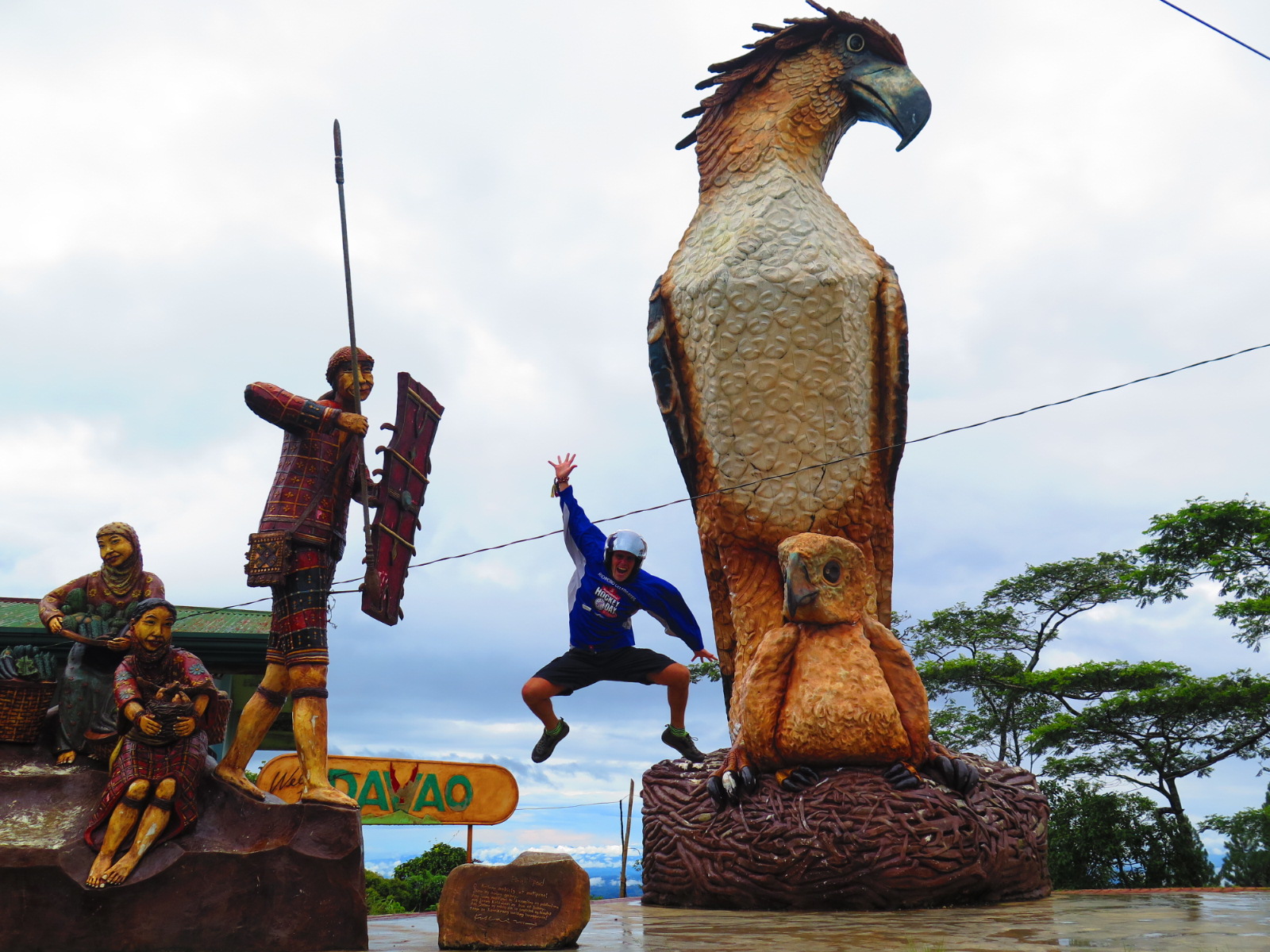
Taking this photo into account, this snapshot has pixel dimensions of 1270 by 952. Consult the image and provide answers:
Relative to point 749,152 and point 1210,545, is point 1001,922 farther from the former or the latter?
point 1210,545

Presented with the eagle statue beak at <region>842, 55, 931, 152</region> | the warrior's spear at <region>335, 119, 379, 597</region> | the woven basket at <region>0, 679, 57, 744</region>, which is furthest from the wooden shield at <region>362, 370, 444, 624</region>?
the eagle statue beak at <region>842, 55, 931, 152</region>

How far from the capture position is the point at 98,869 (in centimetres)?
325

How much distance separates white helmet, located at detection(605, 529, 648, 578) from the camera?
16.3 ft

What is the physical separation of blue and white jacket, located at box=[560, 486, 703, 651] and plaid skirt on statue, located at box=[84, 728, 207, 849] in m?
1.87

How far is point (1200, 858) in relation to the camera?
28.1 ft

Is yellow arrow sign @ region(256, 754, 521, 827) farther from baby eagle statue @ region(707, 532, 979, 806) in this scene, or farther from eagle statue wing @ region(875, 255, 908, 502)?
eagle statue wing @ region(875, 255, 908, 502)

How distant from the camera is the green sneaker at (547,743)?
4.91m

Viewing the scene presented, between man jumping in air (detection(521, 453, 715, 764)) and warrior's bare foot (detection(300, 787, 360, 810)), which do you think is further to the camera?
man jumping in air (detection(521, 453, 715, 764))

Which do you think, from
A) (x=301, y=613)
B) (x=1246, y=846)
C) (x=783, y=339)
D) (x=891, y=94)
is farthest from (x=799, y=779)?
(x=1246, y=846)

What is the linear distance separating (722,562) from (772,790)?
141cm

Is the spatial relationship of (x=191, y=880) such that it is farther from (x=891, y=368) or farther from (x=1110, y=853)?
(x=1110, y=853)

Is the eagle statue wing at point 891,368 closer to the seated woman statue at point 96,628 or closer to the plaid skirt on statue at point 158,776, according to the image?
the seated woman statue at point 96,628

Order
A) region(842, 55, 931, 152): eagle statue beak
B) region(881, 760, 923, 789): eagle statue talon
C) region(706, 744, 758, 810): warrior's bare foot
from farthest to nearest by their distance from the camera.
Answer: region(842, 55, 931, 152): eagle statue beak < region(706, 744, 758, 810): warrior's bare foot < region(881, 760, 923, 789): eagle statue talon

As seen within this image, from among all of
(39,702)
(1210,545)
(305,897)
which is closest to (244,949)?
(305,897)
